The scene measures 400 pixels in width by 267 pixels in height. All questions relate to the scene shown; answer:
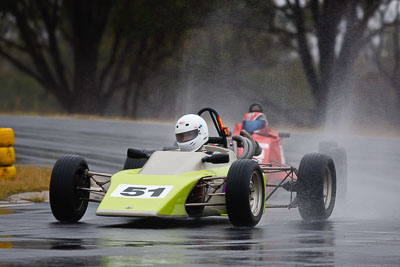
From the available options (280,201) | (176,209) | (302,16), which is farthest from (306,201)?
(302,16)

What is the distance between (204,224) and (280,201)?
483cm

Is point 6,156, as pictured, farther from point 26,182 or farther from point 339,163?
point 339,163

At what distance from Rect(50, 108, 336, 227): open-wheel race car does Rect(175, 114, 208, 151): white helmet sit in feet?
0.63

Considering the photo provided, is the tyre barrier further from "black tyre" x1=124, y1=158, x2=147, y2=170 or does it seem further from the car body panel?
the car body panel

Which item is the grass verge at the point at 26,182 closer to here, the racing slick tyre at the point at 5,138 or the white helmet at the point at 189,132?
the racing slick tyre at the point at 5,138

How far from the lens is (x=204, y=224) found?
12.9 metres

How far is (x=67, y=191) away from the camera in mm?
12586

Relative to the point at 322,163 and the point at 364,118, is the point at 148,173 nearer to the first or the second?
the point at 322,163

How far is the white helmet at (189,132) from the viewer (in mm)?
13758

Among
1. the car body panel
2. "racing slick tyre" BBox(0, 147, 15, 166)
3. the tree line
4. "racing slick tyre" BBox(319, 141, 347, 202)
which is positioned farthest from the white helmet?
the tree line

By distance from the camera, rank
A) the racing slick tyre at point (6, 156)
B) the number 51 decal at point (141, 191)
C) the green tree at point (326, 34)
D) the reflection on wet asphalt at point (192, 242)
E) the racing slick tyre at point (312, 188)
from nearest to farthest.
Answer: the reflection on wet asphalt at point (192, 242) → the number 51 decal at point (141, 191) → the racing slick tyre at point (312, 188) → the racing slick tyre at point (6, 156) → the green tree at point (326, 34)

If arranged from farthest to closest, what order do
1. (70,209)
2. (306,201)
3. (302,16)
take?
(302,16), (306,201), (70,209)

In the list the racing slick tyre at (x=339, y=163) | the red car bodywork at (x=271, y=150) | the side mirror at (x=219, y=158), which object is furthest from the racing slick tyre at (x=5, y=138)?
the side mirror at (x=219, y=158)

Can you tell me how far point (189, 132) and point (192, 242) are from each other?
3.57 meters
